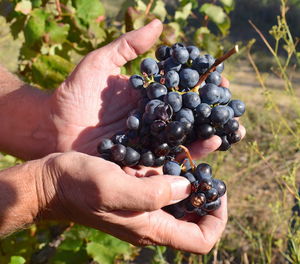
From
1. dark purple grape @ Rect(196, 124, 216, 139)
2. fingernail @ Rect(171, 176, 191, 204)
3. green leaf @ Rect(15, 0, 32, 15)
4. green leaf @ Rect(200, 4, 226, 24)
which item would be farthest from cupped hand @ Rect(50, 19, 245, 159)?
green leaf @ Rect(200, 4, 226, 24)

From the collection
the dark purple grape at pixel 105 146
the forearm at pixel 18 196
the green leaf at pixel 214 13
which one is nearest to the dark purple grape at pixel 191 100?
the dark purple grape at pixel 105 146

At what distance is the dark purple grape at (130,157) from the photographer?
1.57m

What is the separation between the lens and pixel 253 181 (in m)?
3.75

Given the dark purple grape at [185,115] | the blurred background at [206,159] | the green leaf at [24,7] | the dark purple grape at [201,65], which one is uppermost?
the green leaf at [24,7]

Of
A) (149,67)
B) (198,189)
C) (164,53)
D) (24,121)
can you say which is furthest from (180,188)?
(24,121)

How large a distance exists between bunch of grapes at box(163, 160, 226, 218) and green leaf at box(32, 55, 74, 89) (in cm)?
118

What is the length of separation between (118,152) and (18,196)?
0.42m

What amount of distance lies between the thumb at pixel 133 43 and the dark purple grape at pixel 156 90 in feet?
1.09

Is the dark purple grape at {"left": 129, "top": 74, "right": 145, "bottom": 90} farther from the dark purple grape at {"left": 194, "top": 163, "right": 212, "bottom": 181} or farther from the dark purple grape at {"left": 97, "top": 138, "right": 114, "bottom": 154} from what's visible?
the dark purple grape at {"left": 194, "top": 163, "right": 212, "bottom": 181}

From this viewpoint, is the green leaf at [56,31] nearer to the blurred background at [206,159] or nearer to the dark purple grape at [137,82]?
the blurred background at [206,159]

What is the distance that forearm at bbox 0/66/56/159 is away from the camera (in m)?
2.11

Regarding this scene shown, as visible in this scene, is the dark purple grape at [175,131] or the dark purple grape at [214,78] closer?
the dark purple grape at [175,131]

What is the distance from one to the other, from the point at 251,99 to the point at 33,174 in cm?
401

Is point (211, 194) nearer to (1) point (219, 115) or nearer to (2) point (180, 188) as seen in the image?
(2) point (180, 188)
